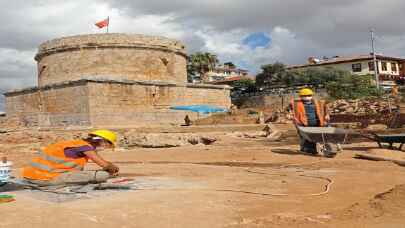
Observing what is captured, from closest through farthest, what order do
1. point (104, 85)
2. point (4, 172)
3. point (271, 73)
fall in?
point (4, 172) < point (104, 85) < point (271, 73)

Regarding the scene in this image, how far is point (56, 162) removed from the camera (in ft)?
18.5

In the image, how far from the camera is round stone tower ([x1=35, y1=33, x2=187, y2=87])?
27.3m

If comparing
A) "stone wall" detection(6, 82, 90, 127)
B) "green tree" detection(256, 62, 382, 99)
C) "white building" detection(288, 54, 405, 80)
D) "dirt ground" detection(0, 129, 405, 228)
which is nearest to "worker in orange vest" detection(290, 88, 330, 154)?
"dirt ground" detection(0, 129, 405, 228)

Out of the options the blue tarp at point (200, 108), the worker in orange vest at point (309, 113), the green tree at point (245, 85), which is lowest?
the worker in orange vest at point (309, 113)

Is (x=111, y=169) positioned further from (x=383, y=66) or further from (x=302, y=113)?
(x=383, y=66)

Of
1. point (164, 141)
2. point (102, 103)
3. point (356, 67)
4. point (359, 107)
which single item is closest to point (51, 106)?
point (102, 103)

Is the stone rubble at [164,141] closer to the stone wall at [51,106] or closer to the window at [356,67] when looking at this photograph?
the stone wall at [51,106]

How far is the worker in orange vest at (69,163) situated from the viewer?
18.3 ft

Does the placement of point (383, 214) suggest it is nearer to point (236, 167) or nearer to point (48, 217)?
point (48, 217)

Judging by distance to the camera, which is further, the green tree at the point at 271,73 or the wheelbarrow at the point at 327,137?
the green tree at the point at 271,73

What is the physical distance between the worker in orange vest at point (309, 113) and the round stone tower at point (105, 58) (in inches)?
725

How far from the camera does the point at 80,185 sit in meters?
5.71

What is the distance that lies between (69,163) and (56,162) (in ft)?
0.54

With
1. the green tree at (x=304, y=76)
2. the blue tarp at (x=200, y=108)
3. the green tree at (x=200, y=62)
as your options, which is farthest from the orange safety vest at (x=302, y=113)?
the green tree at (x=200, y=62)
